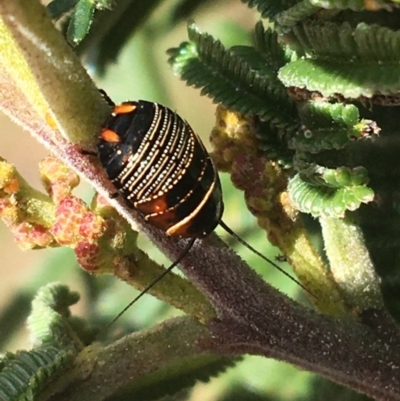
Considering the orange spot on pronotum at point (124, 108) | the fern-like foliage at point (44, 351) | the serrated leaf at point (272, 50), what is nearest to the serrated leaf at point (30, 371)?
the fern-like foliage at point (44, 351)

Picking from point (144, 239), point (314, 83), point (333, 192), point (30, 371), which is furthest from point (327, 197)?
point (144, 239)

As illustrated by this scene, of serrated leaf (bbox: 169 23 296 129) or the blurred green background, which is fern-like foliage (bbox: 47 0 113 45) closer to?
serrated leaf (bbox: 169 23 296 129)

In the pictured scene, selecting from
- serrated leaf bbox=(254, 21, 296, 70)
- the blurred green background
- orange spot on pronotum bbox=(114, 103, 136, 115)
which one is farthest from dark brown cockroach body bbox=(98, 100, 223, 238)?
the blurred green background

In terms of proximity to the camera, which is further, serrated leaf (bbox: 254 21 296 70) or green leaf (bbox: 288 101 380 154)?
serrated leaf (bbox: 254 21 296 70)

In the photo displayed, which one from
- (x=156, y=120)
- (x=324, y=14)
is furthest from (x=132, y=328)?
(x=324, y=14)

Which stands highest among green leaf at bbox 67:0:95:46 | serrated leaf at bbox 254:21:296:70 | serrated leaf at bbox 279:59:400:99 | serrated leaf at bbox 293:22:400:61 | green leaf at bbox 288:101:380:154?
green leaf at bbox 67:0:95:46

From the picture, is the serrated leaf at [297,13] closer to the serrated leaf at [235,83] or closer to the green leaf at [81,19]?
the serrated leaf at [235,83]
